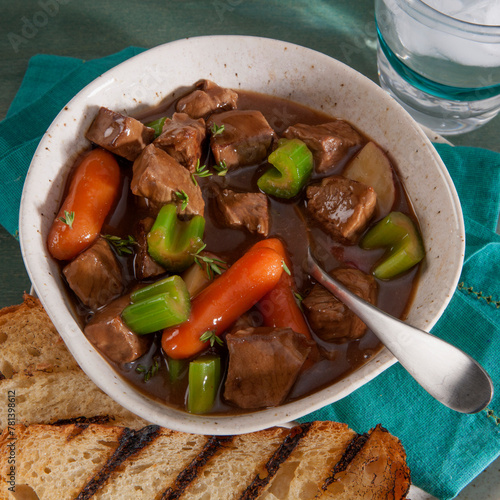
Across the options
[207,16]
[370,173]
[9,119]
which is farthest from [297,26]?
[9,119]

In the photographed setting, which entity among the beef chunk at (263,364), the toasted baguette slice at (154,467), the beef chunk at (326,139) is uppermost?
the beef chunk at (326,139)

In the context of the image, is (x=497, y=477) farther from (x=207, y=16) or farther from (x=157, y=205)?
(x=207, y=16)

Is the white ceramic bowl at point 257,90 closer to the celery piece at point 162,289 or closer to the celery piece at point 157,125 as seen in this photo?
the celery piece at point 157,125

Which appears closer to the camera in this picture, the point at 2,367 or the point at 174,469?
the point at 174,469

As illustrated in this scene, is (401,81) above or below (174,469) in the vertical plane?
above

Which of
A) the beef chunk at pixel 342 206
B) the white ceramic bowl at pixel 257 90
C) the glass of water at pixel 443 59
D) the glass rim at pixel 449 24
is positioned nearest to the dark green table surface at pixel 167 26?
the glass of water at pixel 443 59

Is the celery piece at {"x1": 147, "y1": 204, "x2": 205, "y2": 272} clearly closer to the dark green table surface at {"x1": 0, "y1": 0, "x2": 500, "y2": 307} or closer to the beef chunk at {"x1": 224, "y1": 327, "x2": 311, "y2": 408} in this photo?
the beef chunk at {"x1": 224, "y1": 327, "x2": 311, "y2": 408}

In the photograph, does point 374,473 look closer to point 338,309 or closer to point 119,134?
point 338,309
